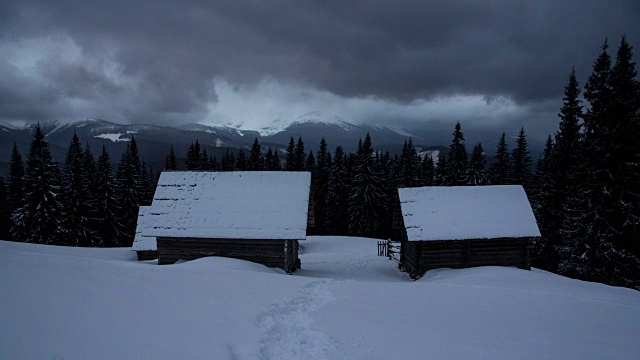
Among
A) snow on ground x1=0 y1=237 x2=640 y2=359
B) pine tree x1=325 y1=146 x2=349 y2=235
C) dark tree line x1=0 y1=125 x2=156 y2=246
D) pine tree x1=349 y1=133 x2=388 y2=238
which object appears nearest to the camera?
snow on ground x1=0 y1=237 x2=640 y2=359

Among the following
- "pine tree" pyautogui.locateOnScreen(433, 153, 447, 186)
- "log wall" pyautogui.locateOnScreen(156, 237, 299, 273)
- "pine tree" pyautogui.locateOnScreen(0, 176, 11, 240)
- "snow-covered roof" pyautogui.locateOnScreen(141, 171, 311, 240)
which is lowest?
"pine tree" pyautogui.locateOnScreen(0, 176, 11, 240)

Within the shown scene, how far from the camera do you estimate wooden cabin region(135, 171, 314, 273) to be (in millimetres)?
18953

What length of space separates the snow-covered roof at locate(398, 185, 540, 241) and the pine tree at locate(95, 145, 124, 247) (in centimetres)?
3742

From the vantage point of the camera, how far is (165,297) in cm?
855

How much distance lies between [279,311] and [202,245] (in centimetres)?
1194

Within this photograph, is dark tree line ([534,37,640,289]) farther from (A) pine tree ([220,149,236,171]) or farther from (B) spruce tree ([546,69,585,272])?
(A) pine tree ([220,149,236,171])

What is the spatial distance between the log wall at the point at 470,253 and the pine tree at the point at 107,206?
3839cm

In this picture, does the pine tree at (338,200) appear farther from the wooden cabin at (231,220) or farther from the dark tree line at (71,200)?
the wooden cabin at (231,220)

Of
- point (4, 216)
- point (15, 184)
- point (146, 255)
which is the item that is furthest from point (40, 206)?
point (4, 216)

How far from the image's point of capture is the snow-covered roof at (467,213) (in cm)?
1945

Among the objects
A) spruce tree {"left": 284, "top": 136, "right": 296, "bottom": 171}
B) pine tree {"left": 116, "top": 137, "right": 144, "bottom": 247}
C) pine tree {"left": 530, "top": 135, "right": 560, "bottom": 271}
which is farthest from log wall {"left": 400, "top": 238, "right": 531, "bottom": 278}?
spruce tree {"left": 284, "top": 136, "right": 296, "bottom": 171}

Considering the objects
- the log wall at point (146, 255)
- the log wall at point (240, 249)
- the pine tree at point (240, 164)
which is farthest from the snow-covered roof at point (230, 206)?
the pine tree at point (240, 164)

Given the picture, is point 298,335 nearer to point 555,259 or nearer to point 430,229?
point 430,229

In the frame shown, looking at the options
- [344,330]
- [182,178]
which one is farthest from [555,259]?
[182,178]
